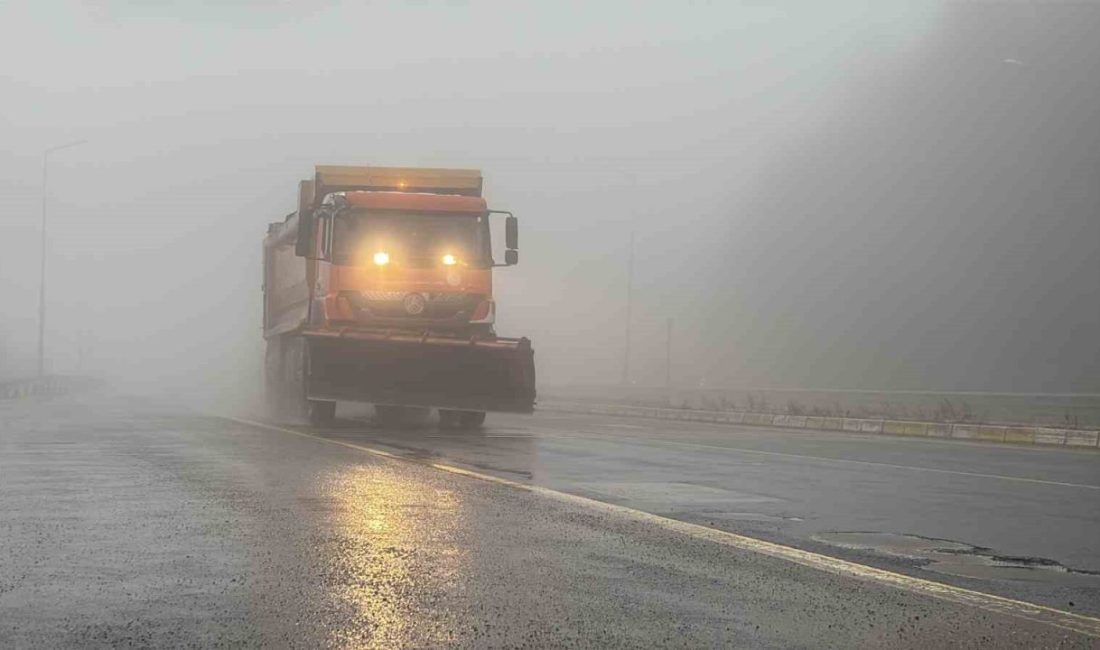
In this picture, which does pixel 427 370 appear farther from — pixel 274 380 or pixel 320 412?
pixel 274 380

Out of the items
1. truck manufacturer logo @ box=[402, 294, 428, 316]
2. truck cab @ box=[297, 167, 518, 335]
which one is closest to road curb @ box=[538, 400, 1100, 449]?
truck cab @ box=[297, 167, 518, 335]

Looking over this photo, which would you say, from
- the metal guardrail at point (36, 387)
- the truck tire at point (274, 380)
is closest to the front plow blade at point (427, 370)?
the truck tire at point (274, 380)

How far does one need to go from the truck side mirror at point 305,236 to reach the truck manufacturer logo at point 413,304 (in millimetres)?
2004

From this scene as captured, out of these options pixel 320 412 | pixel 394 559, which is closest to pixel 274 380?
pixel 320 412

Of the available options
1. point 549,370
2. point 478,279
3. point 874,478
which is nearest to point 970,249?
point 549,370

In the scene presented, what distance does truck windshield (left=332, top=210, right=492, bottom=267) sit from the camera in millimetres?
22141

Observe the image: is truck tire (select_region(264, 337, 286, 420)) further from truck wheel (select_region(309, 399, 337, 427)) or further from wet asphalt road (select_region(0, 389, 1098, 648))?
wet asphalt road (select_region(0, 389, 1098, 648))

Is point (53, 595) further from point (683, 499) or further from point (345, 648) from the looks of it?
point (683, 499)

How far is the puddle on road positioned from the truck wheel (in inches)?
579

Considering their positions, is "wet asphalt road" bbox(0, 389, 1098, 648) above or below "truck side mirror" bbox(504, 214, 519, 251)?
below

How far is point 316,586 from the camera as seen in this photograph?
262 inches

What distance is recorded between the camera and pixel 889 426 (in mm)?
27297

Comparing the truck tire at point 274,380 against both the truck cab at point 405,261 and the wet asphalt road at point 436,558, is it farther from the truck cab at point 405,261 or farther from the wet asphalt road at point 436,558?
the wet asphalt road at point 436,558

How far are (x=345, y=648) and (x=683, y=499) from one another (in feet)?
20.3
